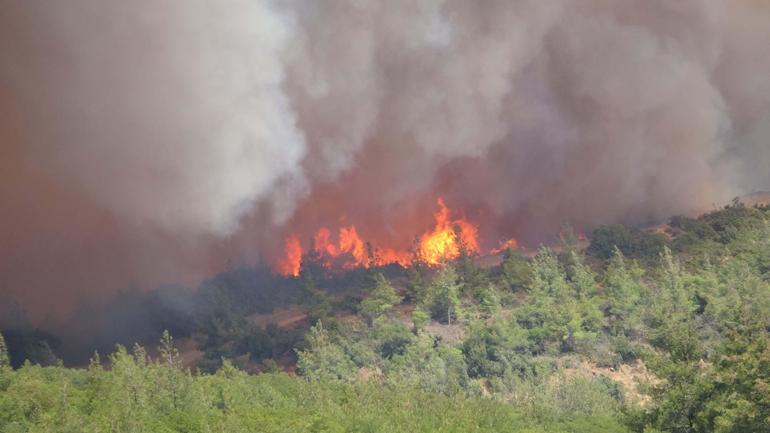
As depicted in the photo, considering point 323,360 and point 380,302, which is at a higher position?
point 380,302

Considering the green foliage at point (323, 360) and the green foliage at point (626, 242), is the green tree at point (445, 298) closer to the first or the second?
the green foliage at point (323, 360)

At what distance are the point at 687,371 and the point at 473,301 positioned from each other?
364 feet

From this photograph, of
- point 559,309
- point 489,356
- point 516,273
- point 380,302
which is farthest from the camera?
point 516,273

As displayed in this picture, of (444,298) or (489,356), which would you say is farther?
→ (444,298)

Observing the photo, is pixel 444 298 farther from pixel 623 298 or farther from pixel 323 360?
pixel 623 298

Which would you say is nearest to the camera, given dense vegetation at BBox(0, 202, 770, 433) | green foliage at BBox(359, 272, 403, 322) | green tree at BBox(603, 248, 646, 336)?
dense vegetation at BBox(0, 202, 770, 433)

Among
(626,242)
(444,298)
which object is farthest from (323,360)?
(626,242)

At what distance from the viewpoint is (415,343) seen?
152 metres

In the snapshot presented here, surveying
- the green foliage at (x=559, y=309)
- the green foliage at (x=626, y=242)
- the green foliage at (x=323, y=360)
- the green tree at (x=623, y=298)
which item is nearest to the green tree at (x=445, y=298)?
the green foliage at (x=559, y=309)

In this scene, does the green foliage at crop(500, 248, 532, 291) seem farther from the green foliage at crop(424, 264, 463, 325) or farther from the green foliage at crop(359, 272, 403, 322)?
the green foliage at crop(359, 272, 403, 322)

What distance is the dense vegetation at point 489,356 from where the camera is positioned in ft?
214

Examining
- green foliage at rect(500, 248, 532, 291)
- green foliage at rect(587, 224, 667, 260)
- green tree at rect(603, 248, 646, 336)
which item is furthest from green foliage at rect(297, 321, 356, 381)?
green foliage at rect(587, 224, 667, 260)

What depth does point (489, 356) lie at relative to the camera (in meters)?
148

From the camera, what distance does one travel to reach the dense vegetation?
65250mm
